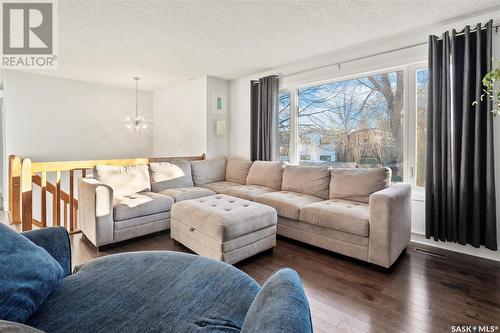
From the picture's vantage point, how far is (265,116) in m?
4.31

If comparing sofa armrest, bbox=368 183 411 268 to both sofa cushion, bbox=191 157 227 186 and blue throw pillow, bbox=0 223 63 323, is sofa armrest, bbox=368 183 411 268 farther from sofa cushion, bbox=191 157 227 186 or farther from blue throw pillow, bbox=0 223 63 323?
sofa cushion, bbox=191 157 227 186

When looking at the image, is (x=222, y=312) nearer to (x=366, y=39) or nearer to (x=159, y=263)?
(x=159, y=263)

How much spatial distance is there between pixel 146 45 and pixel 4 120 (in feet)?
9.89

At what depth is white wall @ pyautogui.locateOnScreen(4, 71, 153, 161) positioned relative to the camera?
14.0ft

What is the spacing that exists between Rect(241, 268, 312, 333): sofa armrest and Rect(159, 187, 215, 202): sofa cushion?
8.93 ft

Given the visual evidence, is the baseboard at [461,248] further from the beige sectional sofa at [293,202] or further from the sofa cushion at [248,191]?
the sofa cushion at [248,191]

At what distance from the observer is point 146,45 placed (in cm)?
323

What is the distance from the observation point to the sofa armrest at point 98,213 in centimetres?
265

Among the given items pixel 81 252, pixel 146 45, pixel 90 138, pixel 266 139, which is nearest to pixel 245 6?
pixel 146 45

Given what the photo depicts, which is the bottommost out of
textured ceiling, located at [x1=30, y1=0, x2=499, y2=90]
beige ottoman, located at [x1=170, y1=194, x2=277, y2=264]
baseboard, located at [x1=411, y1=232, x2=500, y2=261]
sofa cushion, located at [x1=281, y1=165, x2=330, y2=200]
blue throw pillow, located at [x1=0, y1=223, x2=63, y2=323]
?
baseboard, located at [x1=411, y1=232, x2=500, y2=261]

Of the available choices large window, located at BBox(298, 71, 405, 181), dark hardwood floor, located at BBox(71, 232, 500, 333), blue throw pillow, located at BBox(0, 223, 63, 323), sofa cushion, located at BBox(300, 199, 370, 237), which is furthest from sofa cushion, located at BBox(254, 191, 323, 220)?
blue throw pillow, located at BBox(0, 223, 63, 323)

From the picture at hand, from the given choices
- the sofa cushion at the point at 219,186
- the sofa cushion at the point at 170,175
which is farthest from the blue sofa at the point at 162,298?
the sofa cushion at the point at 219,186

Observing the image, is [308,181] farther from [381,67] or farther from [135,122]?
[135,122]

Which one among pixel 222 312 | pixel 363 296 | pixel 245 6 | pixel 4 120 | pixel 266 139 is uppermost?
Answer: pixel 245 6
